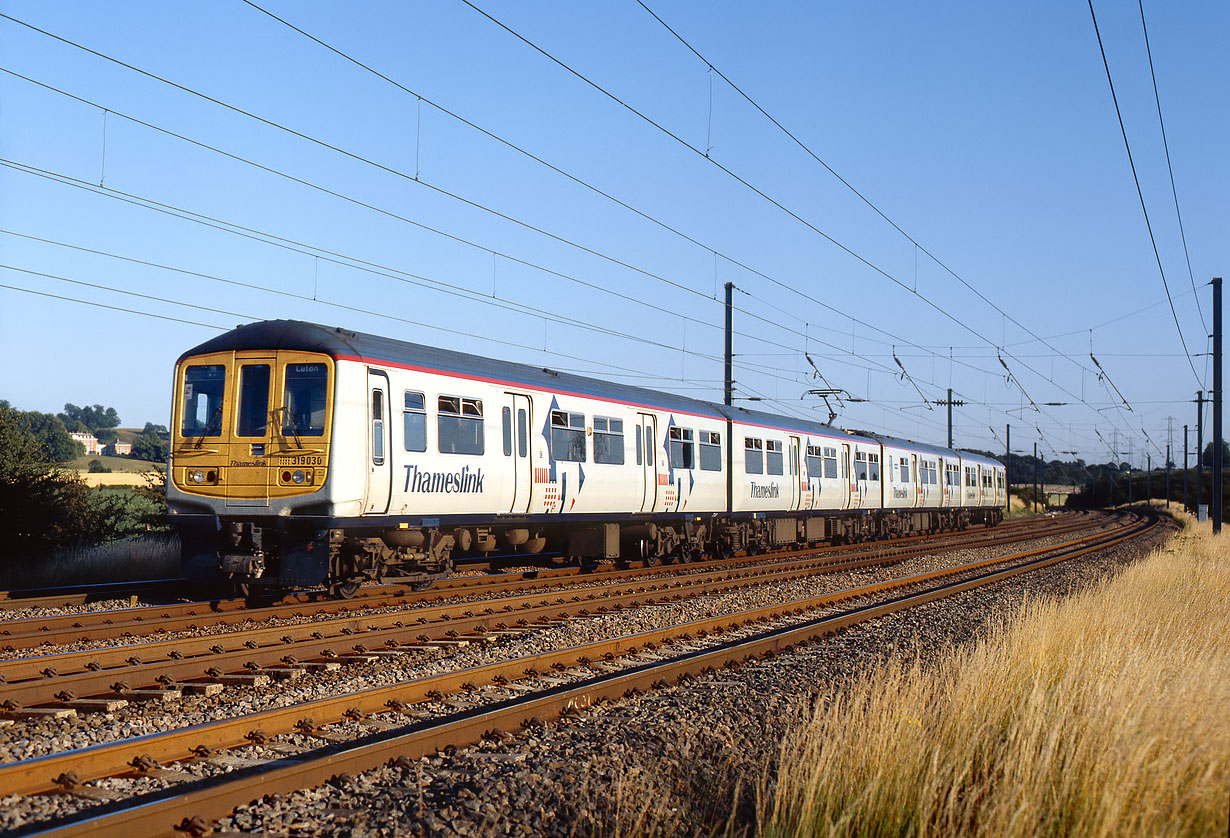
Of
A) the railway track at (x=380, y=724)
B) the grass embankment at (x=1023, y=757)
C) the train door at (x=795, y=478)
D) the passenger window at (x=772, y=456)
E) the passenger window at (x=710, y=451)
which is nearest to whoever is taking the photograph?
the grass embankment at (x=1023, y=757)

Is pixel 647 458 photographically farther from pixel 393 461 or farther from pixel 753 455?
pixel 393 461

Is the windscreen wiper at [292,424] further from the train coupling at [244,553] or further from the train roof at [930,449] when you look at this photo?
the train roof at [930,449]

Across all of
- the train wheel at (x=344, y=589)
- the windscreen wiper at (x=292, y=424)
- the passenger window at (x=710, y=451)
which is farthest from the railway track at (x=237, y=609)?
the passenger window at (x=710, y=451)

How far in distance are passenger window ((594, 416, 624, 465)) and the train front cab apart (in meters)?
5.88

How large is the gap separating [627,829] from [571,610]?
7.61 meters

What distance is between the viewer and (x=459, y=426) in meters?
13.6

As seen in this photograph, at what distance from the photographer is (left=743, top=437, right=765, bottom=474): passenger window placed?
22.3 meters

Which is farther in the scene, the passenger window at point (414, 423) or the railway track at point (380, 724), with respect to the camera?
the passenger window at point (414, 423)

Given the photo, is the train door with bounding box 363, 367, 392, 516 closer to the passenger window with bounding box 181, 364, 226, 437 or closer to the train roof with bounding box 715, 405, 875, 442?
the passenger window with bounding box 181, 364, 226, 437

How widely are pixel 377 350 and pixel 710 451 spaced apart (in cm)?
972

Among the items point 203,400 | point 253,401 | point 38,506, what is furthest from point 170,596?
point 38,506

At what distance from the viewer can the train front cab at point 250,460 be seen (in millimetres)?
11773

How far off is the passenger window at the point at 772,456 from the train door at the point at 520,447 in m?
9.62

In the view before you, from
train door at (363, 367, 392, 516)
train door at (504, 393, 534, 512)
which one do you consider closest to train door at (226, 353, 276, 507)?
train door at (363, 367, 392, 516)
